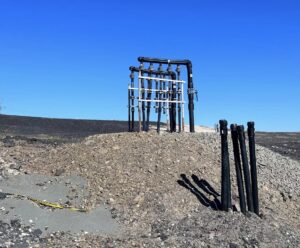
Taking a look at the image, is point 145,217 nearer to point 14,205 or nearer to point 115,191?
point 115,191

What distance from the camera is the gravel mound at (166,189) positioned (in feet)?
32.2

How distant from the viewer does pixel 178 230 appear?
9.96 meters

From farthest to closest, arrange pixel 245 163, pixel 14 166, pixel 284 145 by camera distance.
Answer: pixel 284 145
pixel 14 166
pixel 245 163

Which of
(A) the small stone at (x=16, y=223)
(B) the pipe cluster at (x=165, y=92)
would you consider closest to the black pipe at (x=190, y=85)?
(B) the pipe cluster at (x=165, y=92)

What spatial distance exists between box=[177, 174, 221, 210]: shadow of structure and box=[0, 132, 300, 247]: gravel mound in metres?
0.02

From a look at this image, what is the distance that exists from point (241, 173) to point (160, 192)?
1.79 meters

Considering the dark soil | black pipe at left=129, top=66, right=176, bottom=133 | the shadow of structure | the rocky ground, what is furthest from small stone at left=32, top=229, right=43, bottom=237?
the dark soil

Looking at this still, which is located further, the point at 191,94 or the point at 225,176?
the point at 191,94

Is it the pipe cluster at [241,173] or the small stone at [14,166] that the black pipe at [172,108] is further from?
the small stone at [14,166]

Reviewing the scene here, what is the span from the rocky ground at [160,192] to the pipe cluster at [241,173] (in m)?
0.24

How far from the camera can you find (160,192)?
11.2m

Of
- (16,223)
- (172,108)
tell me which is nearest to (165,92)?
(172,108)

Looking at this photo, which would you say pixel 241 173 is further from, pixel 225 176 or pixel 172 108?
pixel 172 108

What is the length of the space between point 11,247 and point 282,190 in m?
7.00
